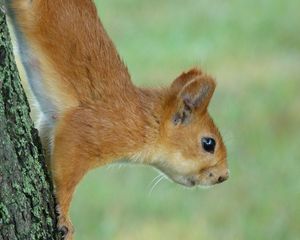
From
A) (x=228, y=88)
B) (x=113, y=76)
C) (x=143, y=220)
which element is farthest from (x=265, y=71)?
(x=113, y=76)

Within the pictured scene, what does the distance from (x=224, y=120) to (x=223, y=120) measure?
1 centimetres

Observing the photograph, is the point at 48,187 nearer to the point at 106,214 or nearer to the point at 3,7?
the point at 3,7

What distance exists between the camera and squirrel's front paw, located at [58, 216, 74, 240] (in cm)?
501

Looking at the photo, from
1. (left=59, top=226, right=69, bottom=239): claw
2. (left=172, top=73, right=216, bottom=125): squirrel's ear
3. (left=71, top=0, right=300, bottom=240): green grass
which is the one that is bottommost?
(left=59, top=226, right=69, bottom=239): claw

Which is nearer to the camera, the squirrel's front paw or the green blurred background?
the squirrel's front paw

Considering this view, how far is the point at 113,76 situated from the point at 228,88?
20.7ft

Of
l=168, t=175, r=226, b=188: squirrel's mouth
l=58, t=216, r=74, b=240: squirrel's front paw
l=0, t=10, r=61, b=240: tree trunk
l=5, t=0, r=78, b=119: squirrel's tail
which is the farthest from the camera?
l=168, t=175, r=226, b=188: squirrel's mouth

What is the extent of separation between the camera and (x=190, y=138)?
6043mm

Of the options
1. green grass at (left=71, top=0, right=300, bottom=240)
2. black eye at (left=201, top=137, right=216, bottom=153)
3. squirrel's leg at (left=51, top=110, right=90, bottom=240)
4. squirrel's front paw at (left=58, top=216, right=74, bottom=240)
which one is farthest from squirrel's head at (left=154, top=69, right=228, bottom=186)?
green grass at (left=71, top=0, right=300, bottom=240)

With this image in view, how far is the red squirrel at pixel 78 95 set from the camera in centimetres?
514

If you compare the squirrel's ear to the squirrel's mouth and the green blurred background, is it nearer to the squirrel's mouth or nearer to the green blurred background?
the squirrel's mouth

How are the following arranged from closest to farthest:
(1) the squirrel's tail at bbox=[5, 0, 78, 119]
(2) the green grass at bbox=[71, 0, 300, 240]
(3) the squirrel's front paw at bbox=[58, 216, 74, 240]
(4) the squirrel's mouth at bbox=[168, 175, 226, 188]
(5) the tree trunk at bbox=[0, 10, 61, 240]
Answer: (5) the tree trunk at bbox=[0, 10, 61, 240] → (3) the squirrel's front paw at bbox=[58, 216, 74, 240] → (1) the squirrel's tail at bbox=[5, 0, 78, 119] → (4) the squirrel's mouth at bbox=[168, 175, 226, 188] → (2) the green grass at bbox=[71, 0, 300, 240]

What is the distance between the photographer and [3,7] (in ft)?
15.4

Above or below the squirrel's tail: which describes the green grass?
above
